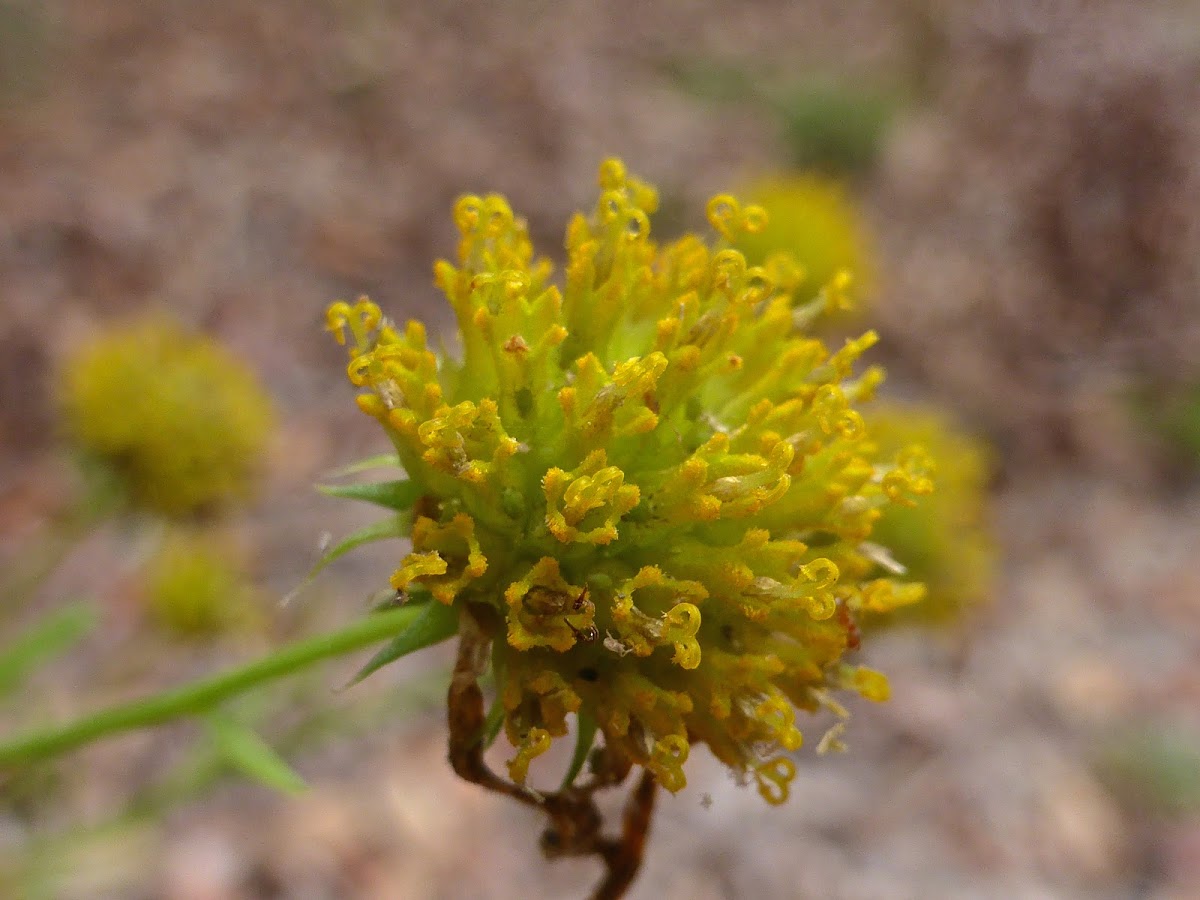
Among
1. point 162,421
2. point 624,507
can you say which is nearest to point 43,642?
point 162,421

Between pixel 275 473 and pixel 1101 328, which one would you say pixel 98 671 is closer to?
pixel 275 473

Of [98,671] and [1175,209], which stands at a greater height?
[1175,209]

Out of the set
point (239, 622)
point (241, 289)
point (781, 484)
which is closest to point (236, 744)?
point (781, 484)

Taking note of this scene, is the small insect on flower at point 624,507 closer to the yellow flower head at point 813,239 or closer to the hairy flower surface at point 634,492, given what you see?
the hairy flower surface at point 634,492

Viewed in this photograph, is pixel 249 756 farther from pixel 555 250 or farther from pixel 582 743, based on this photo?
pixel 555 250

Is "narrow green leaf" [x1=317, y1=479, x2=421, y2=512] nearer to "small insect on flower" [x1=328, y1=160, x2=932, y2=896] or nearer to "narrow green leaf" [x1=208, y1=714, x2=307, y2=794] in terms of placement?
"small insect on flower" [x1=328, y1=160, x2=932, y2=896]

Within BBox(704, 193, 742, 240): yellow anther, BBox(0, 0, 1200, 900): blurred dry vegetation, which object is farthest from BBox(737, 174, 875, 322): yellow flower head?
BBox(704, 193, 742, 240): yellow anther

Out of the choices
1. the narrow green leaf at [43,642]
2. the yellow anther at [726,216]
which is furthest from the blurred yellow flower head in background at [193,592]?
the yellow anther at [726,216]
